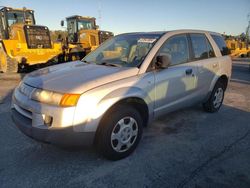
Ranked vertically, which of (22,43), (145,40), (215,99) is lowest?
(215,99)

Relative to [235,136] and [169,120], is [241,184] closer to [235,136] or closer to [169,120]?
[235,136]

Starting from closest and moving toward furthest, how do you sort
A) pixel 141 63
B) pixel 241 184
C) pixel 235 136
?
pixel 241 184 < pixel 141 63 < pixel 235 136

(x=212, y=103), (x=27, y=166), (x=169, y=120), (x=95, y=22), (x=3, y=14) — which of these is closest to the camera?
(x=27, y=166)

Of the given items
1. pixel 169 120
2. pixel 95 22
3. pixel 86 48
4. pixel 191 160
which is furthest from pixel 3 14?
pixel 191 160

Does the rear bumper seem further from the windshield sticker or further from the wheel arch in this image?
the windshield sticker

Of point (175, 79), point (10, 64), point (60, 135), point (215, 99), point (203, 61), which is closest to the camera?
point (60, 135)

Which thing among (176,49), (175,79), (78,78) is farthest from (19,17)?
(175,79)

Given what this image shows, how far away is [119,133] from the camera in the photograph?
10.1ft

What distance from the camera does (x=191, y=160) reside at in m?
3.18

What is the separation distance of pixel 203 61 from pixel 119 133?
7.69ft

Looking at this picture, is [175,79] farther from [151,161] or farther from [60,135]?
[60,135]

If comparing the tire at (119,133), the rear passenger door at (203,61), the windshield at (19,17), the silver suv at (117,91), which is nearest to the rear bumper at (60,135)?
the silver suv at (117,91)

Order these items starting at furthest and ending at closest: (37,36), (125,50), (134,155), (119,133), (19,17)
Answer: (19,17), (37,36), (125,50), (134,155), (119,133)

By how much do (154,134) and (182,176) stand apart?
4.13 feet
